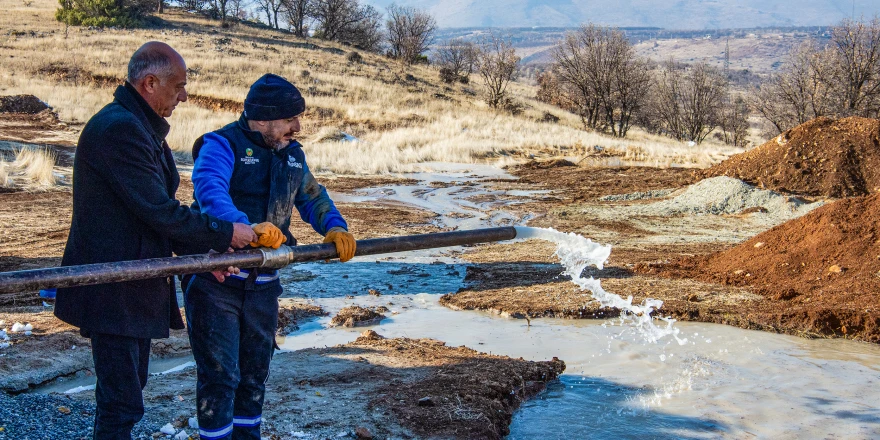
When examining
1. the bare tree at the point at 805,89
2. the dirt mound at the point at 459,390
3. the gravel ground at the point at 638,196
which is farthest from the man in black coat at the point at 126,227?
the bare tree at the point at 805,89

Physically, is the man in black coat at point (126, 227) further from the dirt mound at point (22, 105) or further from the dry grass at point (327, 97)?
the dirt mound at point (22, 105)

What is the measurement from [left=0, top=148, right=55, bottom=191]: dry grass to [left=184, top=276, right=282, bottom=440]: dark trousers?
13.0 meters

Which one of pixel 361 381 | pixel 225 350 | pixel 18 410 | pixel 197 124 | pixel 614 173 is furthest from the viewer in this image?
pixel 197 124

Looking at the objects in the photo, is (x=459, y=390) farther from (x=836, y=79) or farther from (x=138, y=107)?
(x=836, y=79)

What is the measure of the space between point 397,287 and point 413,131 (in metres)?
19.7

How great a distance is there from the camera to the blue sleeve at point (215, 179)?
2961mm

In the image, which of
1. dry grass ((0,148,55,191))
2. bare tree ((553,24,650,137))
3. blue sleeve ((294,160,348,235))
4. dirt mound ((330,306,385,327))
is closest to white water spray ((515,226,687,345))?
dirt mound ((330,306,385,327))

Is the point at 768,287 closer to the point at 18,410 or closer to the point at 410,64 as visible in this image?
the point at 18,410

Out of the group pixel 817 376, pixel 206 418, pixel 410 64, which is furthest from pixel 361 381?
pixel 410 64

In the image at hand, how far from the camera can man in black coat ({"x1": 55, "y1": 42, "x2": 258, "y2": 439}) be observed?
2.69 metres

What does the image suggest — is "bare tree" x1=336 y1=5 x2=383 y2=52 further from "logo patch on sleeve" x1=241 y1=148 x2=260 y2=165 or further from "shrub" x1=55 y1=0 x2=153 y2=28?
"logo patch on sleeve" x1=241 y1=148 x2=260 y2=165

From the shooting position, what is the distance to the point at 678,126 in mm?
45719

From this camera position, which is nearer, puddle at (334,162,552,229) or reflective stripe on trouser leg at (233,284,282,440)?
reflective stripe on trouser leg at (233,284,282,440)

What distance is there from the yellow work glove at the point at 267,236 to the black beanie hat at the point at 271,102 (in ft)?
1.64
